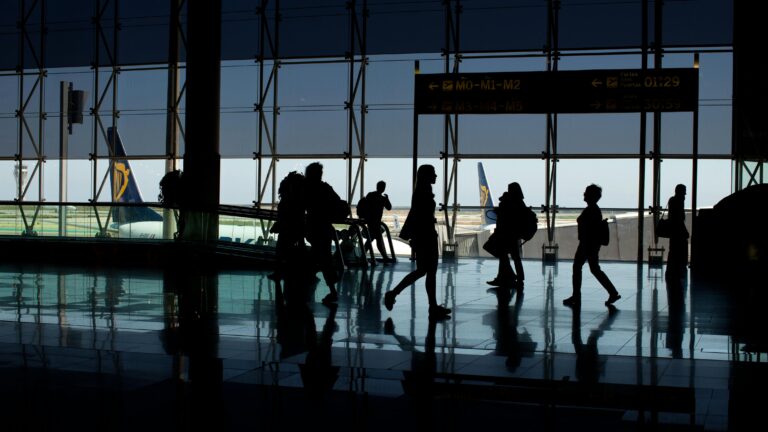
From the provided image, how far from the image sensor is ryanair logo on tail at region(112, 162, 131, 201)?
65.1ft

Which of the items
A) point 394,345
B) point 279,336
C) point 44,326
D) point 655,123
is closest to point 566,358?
point 394,345

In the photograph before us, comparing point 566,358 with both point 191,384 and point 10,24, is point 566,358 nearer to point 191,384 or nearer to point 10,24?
point 191,384

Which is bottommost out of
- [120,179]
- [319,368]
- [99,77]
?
[319,368]

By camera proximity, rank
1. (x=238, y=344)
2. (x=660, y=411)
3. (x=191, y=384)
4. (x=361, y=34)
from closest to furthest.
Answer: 1. (x=660, y=411)
2. (x=191, y=384)
3. (x=238, y=344)
4. (x=361, y=34)

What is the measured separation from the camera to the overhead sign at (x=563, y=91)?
1371cm

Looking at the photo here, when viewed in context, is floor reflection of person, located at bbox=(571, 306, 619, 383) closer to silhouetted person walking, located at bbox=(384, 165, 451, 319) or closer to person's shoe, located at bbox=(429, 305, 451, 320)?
person's shoe, located at bbox=(429, 305, 451, 320)

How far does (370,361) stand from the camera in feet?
17.8

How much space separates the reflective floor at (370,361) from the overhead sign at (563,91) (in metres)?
4.69

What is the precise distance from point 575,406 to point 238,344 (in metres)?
2.59

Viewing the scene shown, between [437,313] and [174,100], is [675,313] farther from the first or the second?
[174,100]

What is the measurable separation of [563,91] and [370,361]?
30.3 feet

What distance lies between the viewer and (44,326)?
6.84 meters

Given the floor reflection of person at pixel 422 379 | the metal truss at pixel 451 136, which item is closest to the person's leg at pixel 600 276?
the floor reflection of person at pixel 422 379

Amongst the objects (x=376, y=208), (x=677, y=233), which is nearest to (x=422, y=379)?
(x=677, y=233)
